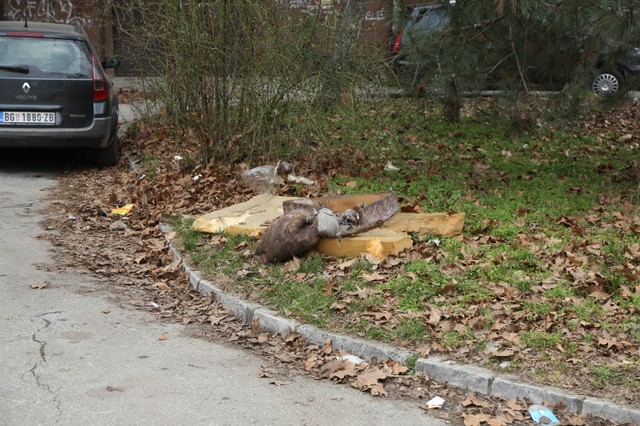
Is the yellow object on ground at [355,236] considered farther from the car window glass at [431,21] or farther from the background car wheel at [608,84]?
the background car wheel at [608,84]

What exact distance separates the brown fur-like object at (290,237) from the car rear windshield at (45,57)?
5220mm

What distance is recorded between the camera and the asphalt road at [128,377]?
4938 millimetres

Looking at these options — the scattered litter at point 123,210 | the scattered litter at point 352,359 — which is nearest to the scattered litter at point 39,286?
the scattered litter at point 123,210

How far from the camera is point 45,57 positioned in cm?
1157

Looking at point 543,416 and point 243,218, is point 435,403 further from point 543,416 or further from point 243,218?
point 243,218

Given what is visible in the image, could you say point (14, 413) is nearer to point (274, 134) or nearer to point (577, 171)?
point (274, 134)

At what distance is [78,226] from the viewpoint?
9.40 meters

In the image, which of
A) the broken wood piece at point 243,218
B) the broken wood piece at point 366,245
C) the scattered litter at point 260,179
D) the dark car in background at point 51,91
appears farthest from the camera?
the dark car in background at point 51,91

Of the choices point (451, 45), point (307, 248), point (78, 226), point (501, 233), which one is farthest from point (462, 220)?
point (78, 226)

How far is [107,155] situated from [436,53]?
4.88m

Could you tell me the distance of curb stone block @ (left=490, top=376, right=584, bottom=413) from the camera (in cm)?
499

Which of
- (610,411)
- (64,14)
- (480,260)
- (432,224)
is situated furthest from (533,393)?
(64,14)

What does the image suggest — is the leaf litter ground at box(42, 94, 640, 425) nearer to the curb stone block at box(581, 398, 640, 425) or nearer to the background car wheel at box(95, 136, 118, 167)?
the curb stone block at box(581, 398, 640, 425)

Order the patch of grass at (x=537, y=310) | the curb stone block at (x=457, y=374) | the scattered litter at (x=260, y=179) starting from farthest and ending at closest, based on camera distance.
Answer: the scattered litter at (x=260, y=179) < the patch of grass at (x=537, y=310) < the curb stone block at (x=457, y=374)
